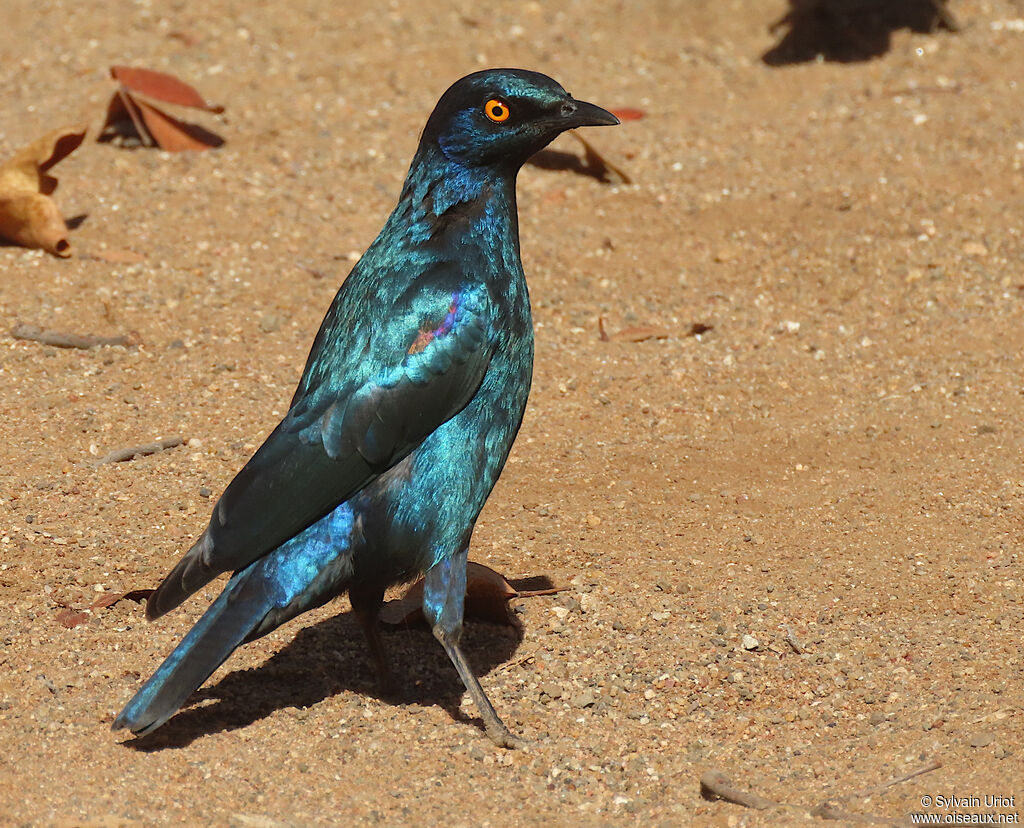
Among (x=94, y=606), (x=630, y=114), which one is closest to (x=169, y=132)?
(x=630, y=114)

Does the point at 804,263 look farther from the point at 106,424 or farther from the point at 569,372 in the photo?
the point at 106,424

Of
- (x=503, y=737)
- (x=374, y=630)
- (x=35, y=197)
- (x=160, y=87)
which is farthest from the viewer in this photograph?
(x=160, y=87)

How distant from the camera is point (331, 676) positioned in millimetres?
4406

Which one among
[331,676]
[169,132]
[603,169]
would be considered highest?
[169,132]

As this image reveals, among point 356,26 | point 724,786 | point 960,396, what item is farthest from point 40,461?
point 356,26

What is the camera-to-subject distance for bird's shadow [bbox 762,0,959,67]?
9.38 meters

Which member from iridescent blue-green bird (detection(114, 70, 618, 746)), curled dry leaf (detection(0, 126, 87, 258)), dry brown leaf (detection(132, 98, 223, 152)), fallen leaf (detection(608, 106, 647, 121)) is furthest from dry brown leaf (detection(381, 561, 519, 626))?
fallen leaf (detection(608, 106, 647, 121))

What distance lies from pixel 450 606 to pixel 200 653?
29.3 inches

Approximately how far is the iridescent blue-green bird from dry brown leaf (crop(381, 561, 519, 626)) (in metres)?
0.36

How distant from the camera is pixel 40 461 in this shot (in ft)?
17.1

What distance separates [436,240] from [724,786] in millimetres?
1794

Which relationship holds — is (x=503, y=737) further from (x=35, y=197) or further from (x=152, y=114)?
(x=152, y=114)

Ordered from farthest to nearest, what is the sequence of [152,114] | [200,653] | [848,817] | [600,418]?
[152,114] < [600,418] < [200,653] < [848,817]

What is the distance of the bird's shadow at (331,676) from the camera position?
13.3 feet
